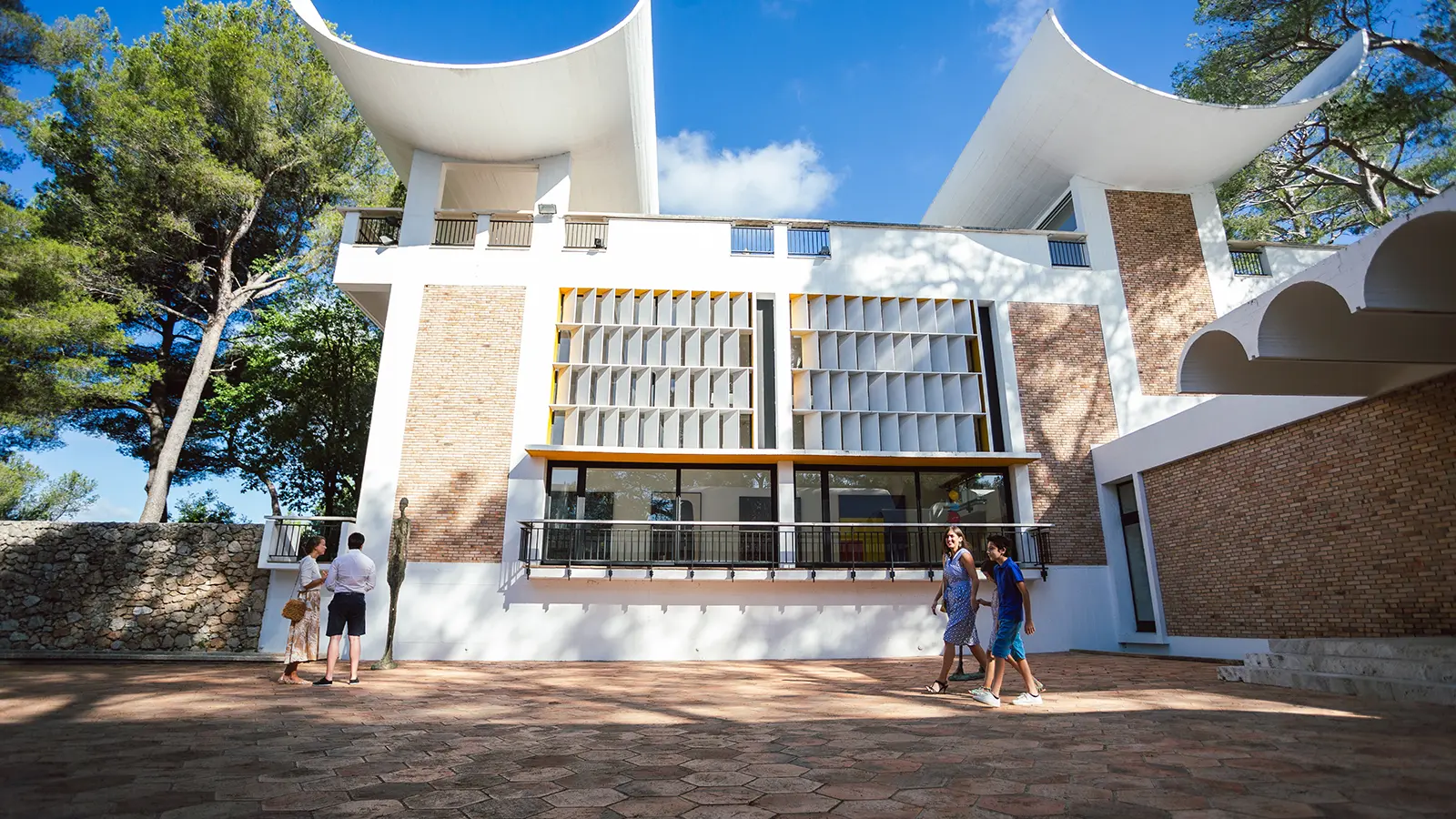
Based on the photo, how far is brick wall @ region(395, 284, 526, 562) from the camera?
11.7 metres

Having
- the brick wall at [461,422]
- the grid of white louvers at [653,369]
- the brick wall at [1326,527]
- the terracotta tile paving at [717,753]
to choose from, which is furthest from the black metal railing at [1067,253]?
the brick wall at [461,422]

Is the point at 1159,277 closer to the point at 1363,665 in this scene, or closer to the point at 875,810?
the point at 1363,665

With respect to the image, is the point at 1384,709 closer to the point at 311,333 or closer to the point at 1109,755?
the point at 1109,755

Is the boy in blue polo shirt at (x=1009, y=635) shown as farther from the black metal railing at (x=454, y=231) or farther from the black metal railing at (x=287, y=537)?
the black metal railing at (x=454, y=231)

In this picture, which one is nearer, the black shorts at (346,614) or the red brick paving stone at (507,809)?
the red brick paving stone at (507,809)

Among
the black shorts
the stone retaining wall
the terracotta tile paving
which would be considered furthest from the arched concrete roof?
the stone retaining wall

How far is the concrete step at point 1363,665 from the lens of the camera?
5.24 meters

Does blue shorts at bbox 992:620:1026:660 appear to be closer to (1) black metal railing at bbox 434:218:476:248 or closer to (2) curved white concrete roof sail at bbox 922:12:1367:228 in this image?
(1) black metal railing at bbox 434:218:476:248

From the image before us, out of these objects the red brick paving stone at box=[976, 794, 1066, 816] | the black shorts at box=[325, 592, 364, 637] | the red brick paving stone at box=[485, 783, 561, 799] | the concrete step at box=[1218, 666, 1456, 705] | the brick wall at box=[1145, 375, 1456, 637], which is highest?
the brick wall at box=[1145, 375, 1456, 637]

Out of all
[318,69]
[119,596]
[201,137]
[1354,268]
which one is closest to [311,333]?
[201,137]

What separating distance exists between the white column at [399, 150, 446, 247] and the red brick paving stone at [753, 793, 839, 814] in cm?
1279

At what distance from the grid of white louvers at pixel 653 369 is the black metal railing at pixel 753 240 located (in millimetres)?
989

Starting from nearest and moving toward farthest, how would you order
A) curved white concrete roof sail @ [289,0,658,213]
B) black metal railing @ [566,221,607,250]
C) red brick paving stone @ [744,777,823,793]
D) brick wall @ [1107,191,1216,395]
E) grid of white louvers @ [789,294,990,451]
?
red brick paving stone @ [744,777,823,793] < curved white concrete roof sail @ [289,0,658,213] < grid of white louvers @ [789,294,990,451] < black metal railing @ [566,221,607,250] < brick wall @ [1107,191,1216,395]

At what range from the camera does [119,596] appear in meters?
11.8
